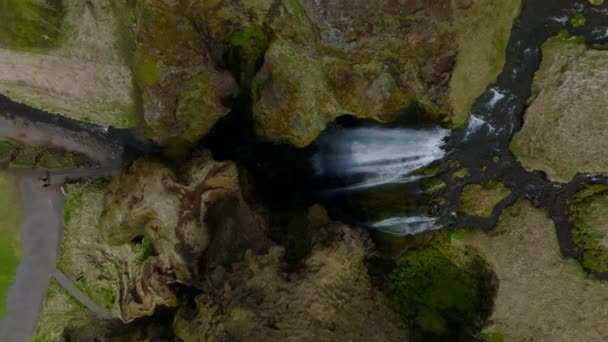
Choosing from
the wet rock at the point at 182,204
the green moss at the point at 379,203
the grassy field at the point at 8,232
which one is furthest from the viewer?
the grassy field at the point at 8,232

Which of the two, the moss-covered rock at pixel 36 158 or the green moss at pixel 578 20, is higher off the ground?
the green moss at pixel 578 20

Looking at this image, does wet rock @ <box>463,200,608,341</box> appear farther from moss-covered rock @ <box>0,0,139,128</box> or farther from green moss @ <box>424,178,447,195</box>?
moss-covered rock @ <box>0,0,139,128</box>

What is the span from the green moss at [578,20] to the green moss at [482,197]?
436 cm

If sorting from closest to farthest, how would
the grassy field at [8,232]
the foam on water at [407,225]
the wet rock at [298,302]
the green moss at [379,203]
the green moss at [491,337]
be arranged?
the wet rock at [298,302], the green moss at [491,337], the foam on water at [407,225], the green moss at [379,203], the grassy field at [8,232]

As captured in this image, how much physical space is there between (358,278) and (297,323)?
2.12 m

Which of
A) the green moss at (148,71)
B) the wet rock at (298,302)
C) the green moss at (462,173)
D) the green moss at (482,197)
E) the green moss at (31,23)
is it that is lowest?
the wet rock at (298,302)

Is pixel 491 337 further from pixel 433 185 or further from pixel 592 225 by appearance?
pixel 433 185

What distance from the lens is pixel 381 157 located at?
42.2 feet

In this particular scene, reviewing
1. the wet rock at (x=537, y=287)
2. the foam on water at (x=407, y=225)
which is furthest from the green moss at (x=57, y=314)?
the wet rock at (x=537, y=287)

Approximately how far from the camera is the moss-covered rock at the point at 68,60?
11.8 m

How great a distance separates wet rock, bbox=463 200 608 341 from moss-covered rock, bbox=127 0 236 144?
8360mm

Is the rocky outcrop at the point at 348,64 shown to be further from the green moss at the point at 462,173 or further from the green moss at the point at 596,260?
the green moss at the point at 596,260

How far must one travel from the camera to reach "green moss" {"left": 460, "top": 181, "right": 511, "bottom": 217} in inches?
483

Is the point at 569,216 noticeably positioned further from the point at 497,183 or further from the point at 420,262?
the point at 420,262
